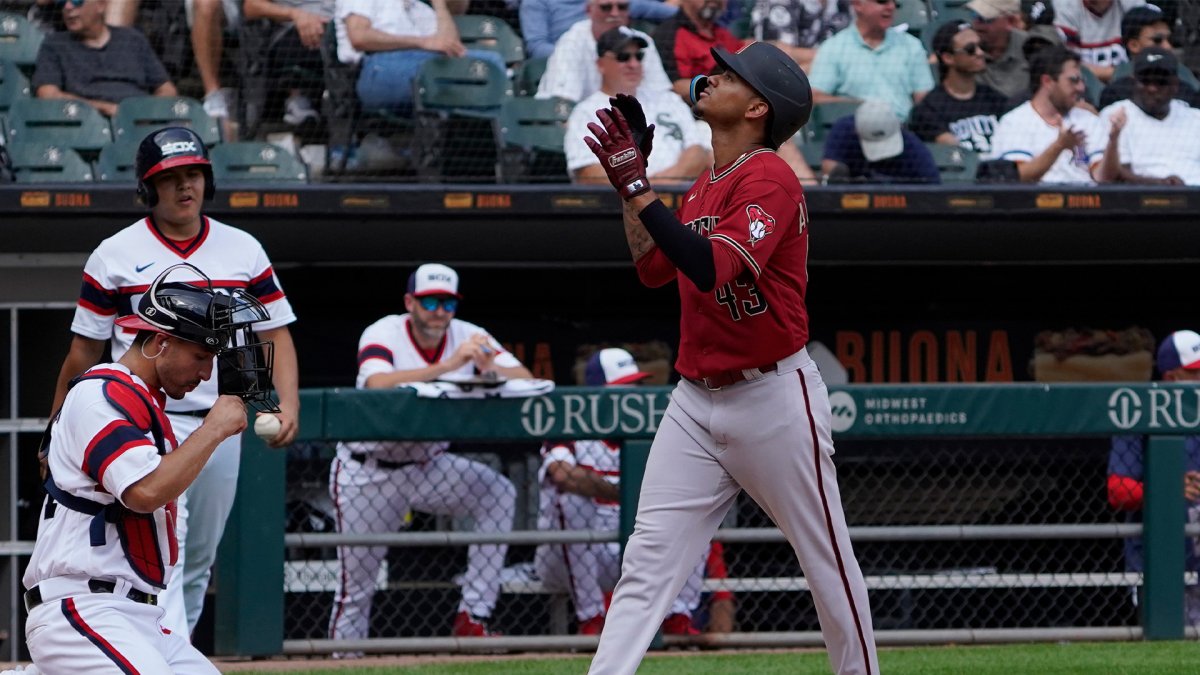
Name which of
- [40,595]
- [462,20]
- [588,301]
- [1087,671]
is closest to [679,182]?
[588,301]

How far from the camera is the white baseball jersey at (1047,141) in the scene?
281 inches

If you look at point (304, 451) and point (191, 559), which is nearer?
point (191, 559)

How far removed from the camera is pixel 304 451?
5.80 metres

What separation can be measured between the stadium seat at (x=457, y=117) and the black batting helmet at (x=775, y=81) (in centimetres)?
349

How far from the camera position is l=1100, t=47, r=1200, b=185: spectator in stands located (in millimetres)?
7172

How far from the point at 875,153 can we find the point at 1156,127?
1.49 metres

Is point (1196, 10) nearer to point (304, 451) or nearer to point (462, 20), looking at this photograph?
point (462, 20)

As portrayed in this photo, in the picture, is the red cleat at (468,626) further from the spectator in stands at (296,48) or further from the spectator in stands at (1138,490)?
the spectator in stands at (296,48)

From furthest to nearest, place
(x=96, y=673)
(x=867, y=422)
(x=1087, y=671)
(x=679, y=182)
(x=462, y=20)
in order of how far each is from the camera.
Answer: (x=462, y=20) → (x=679, y=182) → (x=867, y=422) → (x=1087, y=671) → (x=96, y=673)

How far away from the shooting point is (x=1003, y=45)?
304 inches

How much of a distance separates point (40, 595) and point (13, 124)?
14.6ft

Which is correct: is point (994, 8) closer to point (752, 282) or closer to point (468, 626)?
point (468, 626)

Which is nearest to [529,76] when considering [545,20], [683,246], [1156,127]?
[545,20]

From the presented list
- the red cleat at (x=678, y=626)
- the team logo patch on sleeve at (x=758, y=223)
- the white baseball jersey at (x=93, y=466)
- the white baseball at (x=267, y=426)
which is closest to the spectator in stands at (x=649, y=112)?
the red cleat at (x=678, y=626)
